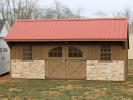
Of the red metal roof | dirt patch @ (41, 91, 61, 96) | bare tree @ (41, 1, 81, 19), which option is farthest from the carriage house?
bare tree @ (41, 1, 81, 19)

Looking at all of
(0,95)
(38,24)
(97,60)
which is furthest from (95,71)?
(0,95)

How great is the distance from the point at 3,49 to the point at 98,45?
739cm

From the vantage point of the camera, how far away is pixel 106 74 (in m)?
18.0

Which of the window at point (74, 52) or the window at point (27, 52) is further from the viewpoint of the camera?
the window at point (27, 52)

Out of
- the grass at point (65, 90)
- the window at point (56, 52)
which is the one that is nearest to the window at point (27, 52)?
the window at point (56, 52)

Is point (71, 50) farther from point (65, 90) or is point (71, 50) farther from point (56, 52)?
point (65, 90)

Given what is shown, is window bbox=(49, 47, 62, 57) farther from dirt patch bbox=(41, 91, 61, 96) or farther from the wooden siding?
dirt patch bbox=(41, 91, 61, 96)

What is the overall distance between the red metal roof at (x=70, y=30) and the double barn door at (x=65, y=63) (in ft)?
2.56

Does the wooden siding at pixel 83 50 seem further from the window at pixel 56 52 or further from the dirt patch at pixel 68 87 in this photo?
the dirt patch at pixel 68 87

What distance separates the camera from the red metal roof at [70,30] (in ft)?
58.2

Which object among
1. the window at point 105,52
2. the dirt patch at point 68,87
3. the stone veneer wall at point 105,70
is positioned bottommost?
the dirt patch at point 68,87

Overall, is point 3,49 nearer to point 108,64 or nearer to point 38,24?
point 38,24

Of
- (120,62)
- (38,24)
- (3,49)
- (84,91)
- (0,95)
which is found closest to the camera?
(0,95)

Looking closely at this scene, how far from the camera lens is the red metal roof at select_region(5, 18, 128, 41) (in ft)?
58.2
